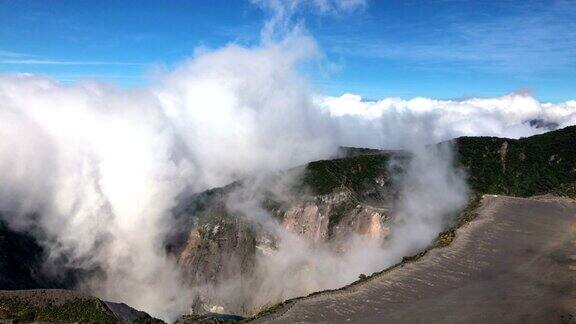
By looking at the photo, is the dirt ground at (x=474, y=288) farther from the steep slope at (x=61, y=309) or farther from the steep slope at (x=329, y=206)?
the steep slope at (x=329, y=206)

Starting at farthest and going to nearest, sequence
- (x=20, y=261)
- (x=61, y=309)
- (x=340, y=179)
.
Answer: (x=340, y=179) < (x=20, y=261) < (x=61, y=309)

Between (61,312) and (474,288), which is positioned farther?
(61,312)

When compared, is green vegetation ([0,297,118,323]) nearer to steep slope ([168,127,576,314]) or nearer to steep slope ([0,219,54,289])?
steep slope ([0,219,54,289])

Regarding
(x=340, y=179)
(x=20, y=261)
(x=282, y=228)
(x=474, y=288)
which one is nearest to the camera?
(x=474, y=288)

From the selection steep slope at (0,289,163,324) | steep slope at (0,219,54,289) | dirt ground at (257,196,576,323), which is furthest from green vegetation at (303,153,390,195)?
steep slope at (0,289,163,324)

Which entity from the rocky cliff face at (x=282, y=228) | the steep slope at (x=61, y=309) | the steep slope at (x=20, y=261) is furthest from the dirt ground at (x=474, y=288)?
the steep slope at (x=20, y=261)

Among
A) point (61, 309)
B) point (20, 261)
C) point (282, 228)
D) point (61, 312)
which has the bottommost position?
point (61, 312)

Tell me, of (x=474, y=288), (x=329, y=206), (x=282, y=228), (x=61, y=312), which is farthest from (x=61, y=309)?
(x=329, y=206)

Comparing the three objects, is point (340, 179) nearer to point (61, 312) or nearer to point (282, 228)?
point (282, 228)
